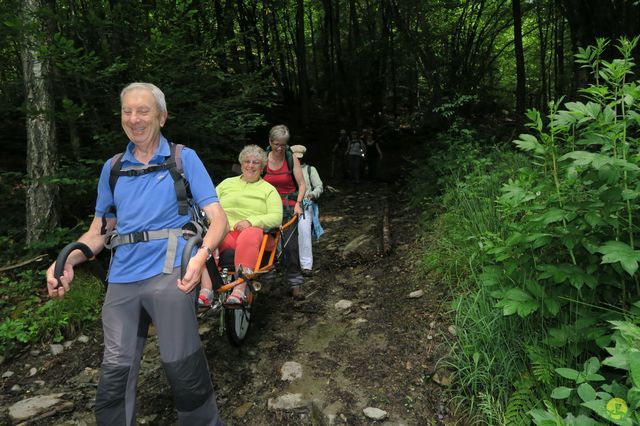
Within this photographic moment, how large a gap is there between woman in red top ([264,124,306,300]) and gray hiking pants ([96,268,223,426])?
9.73 ft

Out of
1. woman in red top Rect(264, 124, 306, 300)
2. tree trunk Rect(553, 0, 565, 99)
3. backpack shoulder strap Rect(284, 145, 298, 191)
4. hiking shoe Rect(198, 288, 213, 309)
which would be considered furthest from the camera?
tree trunk Rect(553, 0, 565, 99)

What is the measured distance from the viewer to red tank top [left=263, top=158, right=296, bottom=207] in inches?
224

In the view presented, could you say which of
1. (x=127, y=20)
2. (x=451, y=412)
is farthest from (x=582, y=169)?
(x=127, y=20)

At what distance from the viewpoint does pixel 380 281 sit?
5707mm

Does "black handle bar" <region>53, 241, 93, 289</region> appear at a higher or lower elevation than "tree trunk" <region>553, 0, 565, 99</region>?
lower

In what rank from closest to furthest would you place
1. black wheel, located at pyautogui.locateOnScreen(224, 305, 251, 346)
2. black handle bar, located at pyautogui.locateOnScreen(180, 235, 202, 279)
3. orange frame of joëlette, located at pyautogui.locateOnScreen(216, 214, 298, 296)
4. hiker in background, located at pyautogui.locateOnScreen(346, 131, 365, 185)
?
black handle bar, located at pyautogui.locateOnScreen(180, 235, 202, 279)
orange frame of joëlette, located at pyautogui.locateOnScreen(216, 214, 298, 296)
black wheel, located at pyautogui.locateOnScreen(224, 305, 251, 346)
hiker in background, located at pyautogui.locateOnScreen(346, 131, 365, 185)

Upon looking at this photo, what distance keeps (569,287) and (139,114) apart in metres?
3.07

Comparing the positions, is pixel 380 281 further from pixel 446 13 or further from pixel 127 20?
pixel 446 13

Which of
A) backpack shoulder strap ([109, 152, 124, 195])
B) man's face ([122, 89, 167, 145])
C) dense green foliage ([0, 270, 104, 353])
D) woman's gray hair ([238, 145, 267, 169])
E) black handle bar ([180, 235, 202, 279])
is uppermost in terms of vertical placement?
man's face ([122, 89, 167, 145])

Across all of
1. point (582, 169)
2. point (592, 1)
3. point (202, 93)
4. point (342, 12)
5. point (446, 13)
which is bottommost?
point (582, 169)

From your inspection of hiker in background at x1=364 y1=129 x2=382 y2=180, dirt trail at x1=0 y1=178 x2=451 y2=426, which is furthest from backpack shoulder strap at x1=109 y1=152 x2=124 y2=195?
hiker in background at x1=364 y1=129 x2=382 y2=180

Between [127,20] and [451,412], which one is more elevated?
[127,20]

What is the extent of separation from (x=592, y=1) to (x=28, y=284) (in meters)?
11.9

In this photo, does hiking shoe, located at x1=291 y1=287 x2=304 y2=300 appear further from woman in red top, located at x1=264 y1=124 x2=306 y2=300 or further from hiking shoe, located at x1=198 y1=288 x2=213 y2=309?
hiking shoe, located at x1=198 y1=288 x2=213 y2=309
